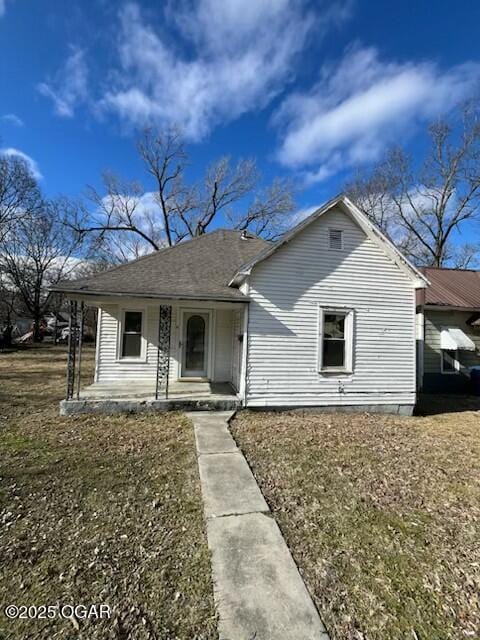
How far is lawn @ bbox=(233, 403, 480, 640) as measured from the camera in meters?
2.49

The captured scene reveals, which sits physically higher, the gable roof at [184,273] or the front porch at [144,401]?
the gable roof at [184,273]

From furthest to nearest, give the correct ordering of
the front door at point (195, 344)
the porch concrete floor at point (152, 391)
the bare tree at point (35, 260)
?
the bare tree at point (35, 260) < the front door at point (195, 344) < the porch concrete floor at point (152, 391)

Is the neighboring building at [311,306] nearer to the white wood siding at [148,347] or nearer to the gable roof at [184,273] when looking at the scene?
the gable roof at [184,273]

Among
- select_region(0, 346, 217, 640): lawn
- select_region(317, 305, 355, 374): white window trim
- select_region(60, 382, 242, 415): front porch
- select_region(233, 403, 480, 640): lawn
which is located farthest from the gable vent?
select_region(0, 346, 217, 640): lawn

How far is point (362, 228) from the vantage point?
867 cm

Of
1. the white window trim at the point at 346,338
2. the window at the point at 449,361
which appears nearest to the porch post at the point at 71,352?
the white window trim at the point at 346,338

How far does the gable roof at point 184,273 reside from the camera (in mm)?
7801

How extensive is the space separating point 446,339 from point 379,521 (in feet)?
33.2

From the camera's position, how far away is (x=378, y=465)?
5.30m

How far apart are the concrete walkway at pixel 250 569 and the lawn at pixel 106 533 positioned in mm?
131

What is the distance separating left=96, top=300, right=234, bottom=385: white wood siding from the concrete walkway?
573 centimetres

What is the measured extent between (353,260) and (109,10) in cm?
861

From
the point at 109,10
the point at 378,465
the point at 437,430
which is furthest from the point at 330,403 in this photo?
the point at 109,10

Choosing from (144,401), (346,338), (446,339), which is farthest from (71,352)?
(446,339)
